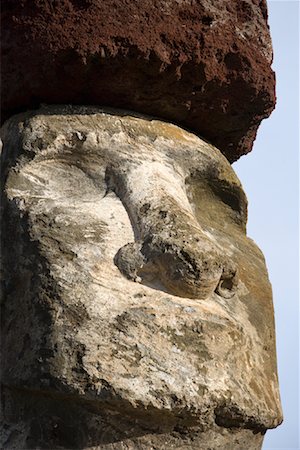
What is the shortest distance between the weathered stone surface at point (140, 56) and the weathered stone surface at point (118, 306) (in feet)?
0.34

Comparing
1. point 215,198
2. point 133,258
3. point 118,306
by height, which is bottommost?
point 118,306

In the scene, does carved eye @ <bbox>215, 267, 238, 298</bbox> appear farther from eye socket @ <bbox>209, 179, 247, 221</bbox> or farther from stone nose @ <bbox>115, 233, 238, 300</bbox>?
eye socket @ <bbox>209, 179, 247, 221</bbox>

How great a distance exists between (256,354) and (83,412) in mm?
525

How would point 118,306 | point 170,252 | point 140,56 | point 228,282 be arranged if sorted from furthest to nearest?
point 140,56
point 228,282
point 170,252
point 118,306

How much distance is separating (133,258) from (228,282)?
0.31m

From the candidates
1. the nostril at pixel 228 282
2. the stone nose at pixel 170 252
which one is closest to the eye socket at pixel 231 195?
the stone nose at pixel 170 252

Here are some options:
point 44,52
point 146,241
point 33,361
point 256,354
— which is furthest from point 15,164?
point 256,354

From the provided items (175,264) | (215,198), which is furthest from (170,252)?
(215,198)

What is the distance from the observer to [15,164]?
2656 mm

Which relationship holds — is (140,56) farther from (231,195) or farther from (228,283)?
(228,283)

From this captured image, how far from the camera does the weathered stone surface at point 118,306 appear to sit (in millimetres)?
2115

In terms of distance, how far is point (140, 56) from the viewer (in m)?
2.71

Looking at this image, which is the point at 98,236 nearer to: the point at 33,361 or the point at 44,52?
the point at 33,361

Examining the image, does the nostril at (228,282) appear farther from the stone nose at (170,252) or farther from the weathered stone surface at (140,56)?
the weathered stone surface at (140,56)
